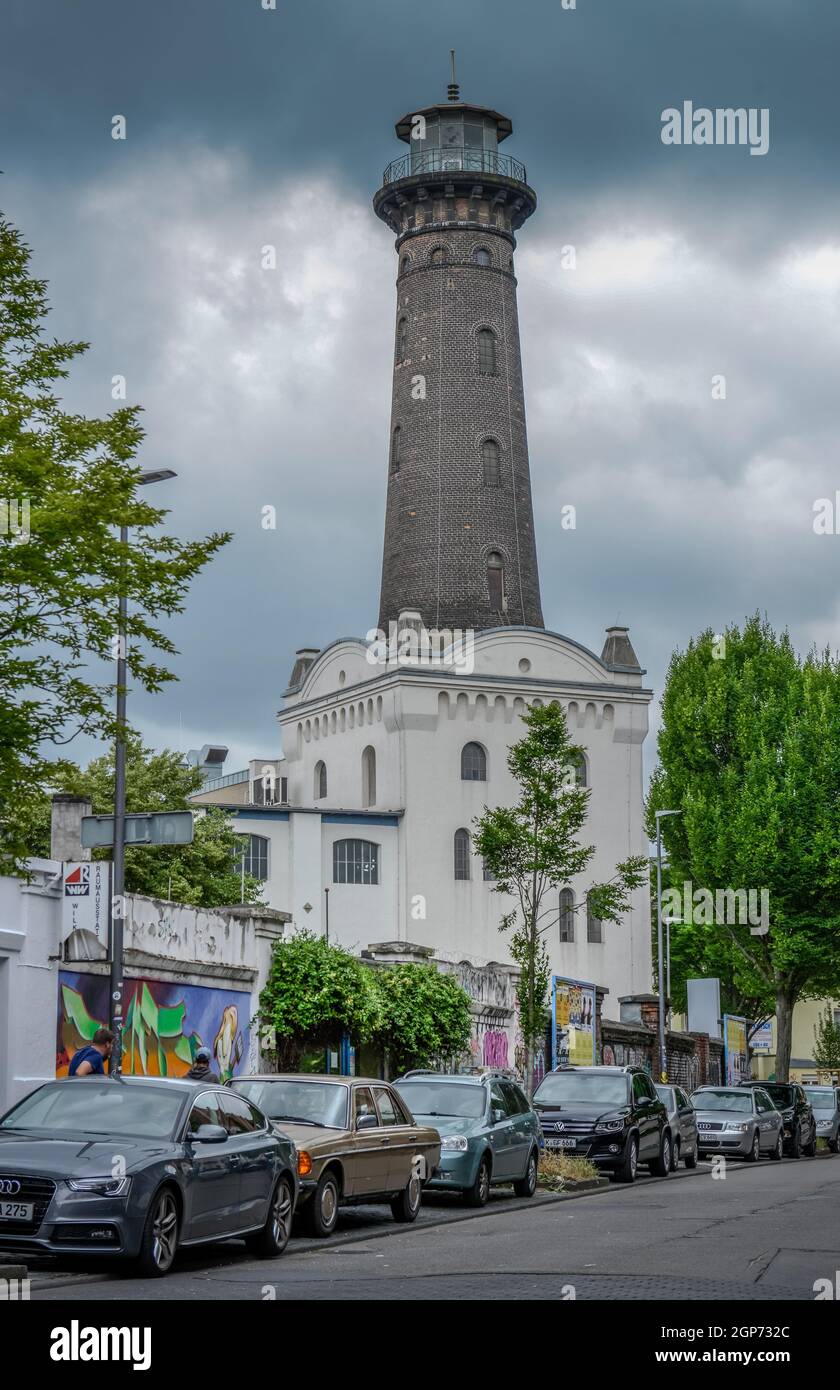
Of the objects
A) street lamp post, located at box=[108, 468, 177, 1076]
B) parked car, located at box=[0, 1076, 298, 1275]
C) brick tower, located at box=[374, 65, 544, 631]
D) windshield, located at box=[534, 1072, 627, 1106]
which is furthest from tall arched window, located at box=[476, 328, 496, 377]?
parked car, located at box=[0, 1076, 298, 1275]

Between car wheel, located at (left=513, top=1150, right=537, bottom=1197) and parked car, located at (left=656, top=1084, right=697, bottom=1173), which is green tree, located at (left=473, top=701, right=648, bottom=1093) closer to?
parked car, located at (left=656, top=1084, right=697, bottom=1173)

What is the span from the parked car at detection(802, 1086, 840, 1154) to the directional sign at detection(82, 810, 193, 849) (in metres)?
26.3

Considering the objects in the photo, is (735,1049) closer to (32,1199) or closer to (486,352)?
(486,352)

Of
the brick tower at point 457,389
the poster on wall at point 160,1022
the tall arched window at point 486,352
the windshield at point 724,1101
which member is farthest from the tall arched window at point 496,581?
the poster on wall at point 160,1022

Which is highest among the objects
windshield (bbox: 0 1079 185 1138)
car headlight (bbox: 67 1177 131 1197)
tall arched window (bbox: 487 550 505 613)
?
tall arched window (bbox: 487 550 505 613)

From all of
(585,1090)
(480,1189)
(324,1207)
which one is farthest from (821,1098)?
(324,1207)

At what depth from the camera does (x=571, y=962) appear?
66938mm

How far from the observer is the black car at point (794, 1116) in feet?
135

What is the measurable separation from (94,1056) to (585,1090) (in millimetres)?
11178

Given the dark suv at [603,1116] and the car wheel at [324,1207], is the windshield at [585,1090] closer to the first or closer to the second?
the dark suv at [603,1116]

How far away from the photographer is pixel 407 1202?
→ 20.2 meters

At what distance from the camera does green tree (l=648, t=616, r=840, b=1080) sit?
5650 centimetres
